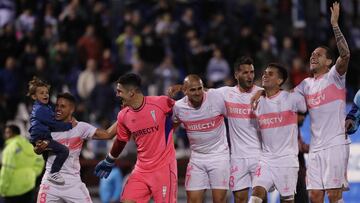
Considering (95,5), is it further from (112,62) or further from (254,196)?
(254,196)

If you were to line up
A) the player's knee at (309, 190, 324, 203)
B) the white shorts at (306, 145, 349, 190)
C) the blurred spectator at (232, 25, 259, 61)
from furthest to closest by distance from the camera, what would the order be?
the blurred spectator at (232, 25, 259, 61)
the player's knee at (309, 190, 324, 203)
the white shorts at (306, 145, 349, 190)

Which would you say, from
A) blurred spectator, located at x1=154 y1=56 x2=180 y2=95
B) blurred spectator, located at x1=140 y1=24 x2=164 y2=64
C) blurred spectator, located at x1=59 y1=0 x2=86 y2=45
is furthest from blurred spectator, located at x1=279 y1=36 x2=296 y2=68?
blurred spectator, located at x1=59 y1=0 x2=86 y2=45

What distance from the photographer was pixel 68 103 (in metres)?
15.8

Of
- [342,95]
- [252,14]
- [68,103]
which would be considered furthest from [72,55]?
[342,95]

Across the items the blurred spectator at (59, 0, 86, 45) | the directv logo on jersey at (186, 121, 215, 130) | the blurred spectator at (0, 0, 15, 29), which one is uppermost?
the blurred spectator at (0, 0, 15, 29)

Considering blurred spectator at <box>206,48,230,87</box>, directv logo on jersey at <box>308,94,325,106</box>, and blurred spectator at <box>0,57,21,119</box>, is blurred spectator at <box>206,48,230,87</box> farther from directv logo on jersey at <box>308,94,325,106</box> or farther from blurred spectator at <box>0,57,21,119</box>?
directv logo on jersey at <box>308,94,325,106</box>

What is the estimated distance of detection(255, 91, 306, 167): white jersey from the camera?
1532cm

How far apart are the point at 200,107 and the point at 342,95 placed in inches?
81.3

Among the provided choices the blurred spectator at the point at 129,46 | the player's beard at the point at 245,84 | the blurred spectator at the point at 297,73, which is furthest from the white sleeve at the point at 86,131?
the blurred spectator at the point at 129,46

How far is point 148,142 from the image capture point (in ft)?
50.9

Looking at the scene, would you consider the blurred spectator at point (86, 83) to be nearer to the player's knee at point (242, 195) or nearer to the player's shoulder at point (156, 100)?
the player's shoulder at point (156, 100)

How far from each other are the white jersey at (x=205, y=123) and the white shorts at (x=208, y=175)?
0.12 m

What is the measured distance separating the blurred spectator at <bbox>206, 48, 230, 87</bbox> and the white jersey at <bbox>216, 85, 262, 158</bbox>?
28.1 feet

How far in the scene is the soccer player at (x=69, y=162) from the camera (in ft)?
51.3
